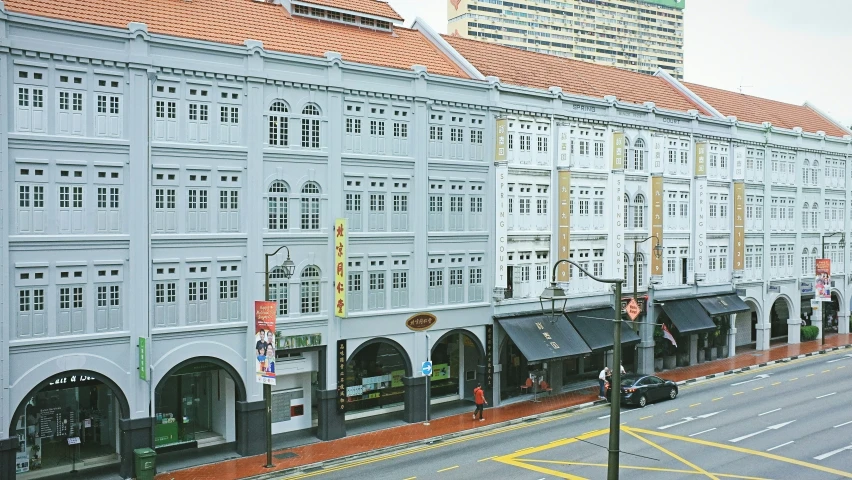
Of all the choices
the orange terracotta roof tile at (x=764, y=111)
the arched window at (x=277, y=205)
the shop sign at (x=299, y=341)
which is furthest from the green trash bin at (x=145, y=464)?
the orange terracotta roof tile at (x=764, y=111)

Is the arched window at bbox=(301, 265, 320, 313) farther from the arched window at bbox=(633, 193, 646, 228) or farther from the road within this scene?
the arched window at bbox=(633, 193, 646, 228)

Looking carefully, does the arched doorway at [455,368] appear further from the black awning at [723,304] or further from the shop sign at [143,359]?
the black awning at [723,304]

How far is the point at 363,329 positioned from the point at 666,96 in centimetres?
2703

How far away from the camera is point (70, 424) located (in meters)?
29.7

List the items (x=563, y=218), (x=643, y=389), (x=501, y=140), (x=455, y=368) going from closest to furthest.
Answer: (x=643, y=389), (x=501, y=140), (x=455, y=368), (x=563, y=218)

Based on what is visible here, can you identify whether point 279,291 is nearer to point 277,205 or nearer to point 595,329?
point 277,205

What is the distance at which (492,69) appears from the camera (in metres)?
41.5

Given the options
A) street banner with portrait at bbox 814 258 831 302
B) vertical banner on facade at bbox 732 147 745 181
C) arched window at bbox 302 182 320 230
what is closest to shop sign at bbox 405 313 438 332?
arched window at bbox 302 182 320 230

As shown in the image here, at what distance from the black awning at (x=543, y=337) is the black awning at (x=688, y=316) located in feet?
28.1

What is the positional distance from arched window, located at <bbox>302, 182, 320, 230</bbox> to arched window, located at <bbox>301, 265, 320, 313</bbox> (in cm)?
167

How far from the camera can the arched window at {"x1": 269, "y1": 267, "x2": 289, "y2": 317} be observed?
106ft

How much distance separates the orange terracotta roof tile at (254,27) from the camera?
29.4 m

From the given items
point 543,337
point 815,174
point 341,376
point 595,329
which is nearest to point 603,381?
point 543,337

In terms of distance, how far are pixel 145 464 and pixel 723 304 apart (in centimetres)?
3579
